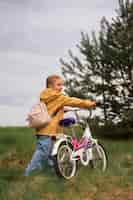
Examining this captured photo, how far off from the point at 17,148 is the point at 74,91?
15.2 feet

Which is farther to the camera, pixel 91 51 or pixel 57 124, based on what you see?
pixel 91 51

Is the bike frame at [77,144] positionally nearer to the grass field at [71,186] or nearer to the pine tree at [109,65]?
the grass field at [71,186]

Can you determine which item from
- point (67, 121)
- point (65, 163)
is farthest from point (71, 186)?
point (67, 121)

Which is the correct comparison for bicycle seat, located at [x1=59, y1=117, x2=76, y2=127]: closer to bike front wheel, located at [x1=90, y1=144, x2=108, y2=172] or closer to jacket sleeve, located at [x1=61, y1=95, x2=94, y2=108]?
jacket sleeve, located at [x1=61, y1=95, x2=94, y2=108]

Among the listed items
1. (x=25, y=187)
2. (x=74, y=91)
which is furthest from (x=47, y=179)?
(x=74, y=91)

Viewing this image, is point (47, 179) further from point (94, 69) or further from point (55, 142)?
point (94, 69)

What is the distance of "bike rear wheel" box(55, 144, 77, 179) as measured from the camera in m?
7.59

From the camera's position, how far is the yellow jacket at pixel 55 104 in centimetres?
793

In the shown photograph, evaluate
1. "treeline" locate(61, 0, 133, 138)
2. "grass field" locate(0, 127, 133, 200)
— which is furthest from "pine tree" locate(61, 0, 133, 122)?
"grass field" locate(0, 127, 133, 200)

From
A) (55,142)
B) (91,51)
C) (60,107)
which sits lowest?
(55,142)

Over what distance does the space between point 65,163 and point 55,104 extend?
2.97 ft

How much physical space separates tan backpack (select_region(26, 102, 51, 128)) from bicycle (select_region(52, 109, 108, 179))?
32 cm

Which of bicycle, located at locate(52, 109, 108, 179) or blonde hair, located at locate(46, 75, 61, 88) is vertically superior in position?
blonde hair, located at locate(46, 75, 61, 88)

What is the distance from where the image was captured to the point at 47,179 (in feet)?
24.3
